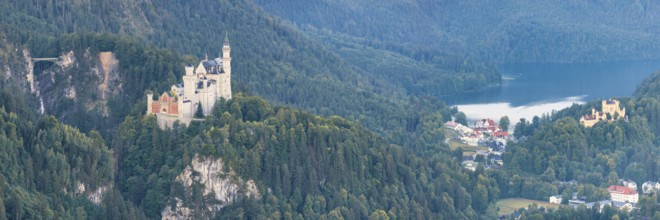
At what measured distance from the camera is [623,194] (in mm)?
122000

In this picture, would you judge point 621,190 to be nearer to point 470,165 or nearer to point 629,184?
point 629,184

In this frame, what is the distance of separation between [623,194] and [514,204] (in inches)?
245

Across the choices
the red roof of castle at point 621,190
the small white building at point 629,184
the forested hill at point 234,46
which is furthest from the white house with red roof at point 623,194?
the forested hill at point 234,46

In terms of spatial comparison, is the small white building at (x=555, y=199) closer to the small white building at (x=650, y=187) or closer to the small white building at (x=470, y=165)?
the small white building at (x=650, y=187)

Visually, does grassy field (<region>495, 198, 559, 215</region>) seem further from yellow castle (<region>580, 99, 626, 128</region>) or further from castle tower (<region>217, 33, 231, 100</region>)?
yellow castle (<region>580, 99, 626, 128</region>)

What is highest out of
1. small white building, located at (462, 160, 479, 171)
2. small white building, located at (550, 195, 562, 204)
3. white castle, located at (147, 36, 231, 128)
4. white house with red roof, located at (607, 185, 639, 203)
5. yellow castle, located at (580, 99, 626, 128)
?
white castle, located at (147, 36, 231, 128)

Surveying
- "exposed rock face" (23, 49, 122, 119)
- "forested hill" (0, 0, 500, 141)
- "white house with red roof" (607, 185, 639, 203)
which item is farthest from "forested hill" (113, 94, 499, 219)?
"exposed rock face" (23, 49, 122, 119)

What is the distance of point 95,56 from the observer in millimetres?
128375

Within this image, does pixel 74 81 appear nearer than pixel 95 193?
No

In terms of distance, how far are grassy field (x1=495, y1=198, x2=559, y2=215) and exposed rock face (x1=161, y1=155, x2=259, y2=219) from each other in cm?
1754

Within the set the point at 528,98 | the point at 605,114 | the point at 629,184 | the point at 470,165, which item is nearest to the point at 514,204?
the point at 629,184

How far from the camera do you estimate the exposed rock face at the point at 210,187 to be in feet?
357

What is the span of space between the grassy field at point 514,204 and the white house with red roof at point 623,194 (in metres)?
3.37

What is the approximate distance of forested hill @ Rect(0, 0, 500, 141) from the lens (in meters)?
131
